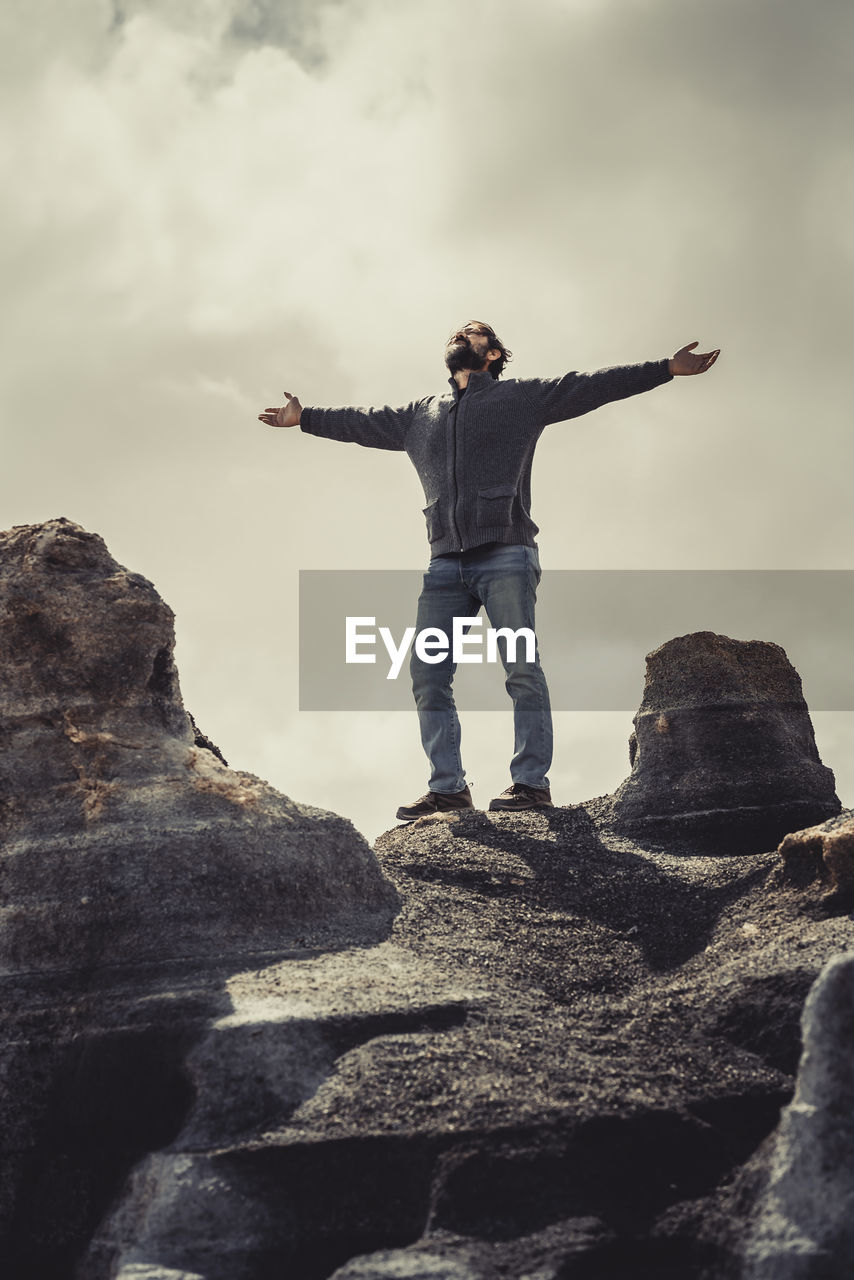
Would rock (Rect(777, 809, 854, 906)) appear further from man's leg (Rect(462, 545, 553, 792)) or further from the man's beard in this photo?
the man's beard

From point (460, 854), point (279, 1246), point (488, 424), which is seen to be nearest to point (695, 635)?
point (488, 424)

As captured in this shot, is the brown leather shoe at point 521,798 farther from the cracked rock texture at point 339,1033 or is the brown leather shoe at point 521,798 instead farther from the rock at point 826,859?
the rock at point 826,859

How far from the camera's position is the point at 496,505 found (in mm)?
6730

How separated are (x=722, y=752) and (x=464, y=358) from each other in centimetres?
303

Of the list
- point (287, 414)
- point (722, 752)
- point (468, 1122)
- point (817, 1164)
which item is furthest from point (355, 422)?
point (817, 1164)

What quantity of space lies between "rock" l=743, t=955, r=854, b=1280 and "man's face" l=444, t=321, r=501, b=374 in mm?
4920

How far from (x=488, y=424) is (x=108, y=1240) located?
16.1ft

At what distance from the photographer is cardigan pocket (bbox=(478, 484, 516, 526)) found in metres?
Result: 6.72

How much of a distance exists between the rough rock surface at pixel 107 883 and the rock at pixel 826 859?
185 cm

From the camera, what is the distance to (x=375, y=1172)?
3264mm

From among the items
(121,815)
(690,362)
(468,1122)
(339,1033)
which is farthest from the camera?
(690,362)

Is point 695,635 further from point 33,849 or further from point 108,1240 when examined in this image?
point 108,1240

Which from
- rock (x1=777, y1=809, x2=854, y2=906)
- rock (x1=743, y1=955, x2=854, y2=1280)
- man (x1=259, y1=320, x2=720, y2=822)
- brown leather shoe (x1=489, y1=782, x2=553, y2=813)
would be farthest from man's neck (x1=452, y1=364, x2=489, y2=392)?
rock (x1=743, y1=955, x2=854, y2=1280)

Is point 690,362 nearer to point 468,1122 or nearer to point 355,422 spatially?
point 355,422
